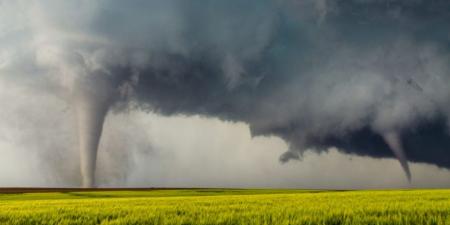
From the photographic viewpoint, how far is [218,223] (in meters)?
10.3

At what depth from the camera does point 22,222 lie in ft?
39.7

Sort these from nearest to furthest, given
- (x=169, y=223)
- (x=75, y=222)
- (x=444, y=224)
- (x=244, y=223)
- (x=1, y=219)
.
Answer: (x=444, y=224) → (x=244, y=223) → (x=169, y=223) → (x=75, y=222) → (x=1, y=219)

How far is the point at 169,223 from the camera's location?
1055cm

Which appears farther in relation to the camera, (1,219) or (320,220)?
(1,219)

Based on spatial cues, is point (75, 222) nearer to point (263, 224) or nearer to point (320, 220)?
point (263, 224)

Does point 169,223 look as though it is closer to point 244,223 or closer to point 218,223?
point 218,223

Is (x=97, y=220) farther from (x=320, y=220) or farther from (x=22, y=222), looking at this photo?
(x=320, y=220)

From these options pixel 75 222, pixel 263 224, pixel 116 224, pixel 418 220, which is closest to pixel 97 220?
pixel 75 222

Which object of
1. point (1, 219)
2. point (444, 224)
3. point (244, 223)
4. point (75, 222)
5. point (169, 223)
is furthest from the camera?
point (1, 219)

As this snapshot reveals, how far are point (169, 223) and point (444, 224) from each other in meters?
6.10

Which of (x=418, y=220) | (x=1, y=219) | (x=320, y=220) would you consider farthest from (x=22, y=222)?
(x=418, y=220)

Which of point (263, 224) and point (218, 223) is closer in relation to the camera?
point (263, 224)

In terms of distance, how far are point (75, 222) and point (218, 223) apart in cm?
405

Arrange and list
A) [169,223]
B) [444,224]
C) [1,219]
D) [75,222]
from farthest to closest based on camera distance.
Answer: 1. [1,219]
2. [75,222]
3. [169,223]
4. [444,224]
